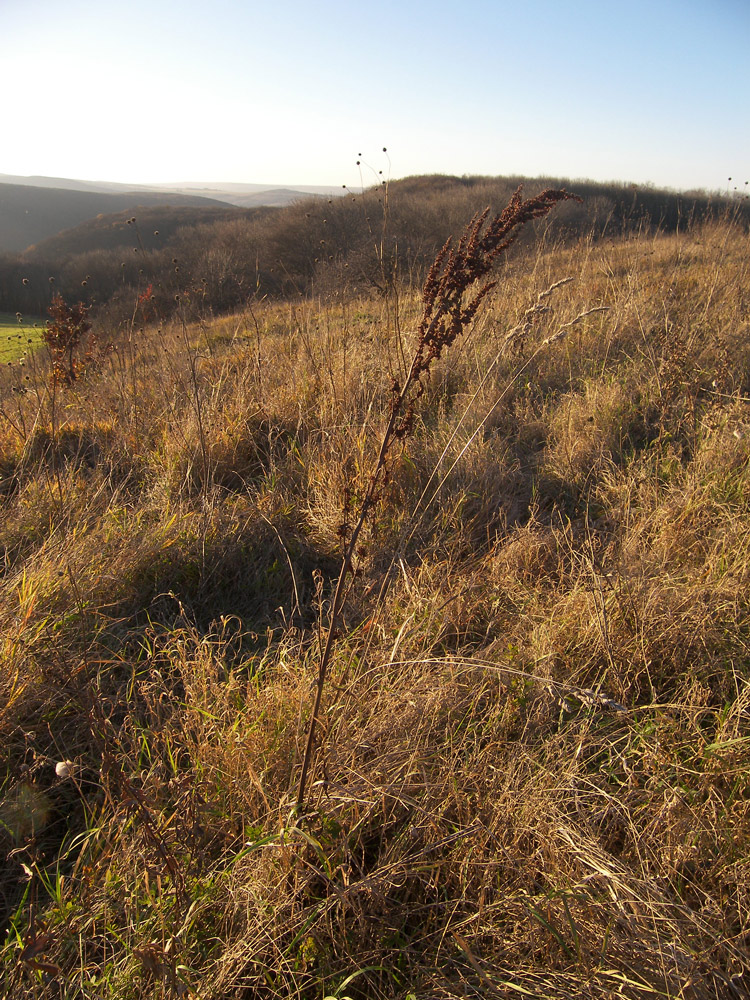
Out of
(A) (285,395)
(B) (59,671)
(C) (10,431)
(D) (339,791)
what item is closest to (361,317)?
(A) (285,395)

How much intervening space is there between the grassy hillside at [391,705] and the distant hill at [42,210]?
54.0m

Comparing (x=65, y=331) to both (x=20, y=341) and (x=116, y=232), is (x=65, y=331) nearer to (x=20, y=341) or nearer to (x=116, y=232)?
(x=20, y=341)

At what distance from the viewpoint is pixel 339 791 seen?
1.30m

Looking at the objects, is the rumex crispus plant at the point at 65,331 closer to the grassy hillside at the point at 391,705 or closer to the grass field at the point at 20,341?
the grass field at the point at 20,341

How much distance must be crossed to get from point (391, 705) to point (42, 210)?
240 ft

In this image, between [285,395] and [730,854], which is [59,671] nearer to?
[730,854]

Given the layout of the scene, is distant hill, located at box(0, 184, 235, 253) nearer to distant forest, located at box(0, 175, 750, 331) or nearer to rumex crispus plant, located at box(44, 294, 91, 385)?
distant forest, located at box(0, 175, 750, 331)

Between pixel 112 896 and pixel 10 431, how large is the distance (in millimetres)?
3370

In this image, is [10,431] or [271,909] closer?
[271,909]

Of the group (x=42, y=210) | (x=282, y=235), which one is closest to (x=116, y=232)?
(x=282, y=235)

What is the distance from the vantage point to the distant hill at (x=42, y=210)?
52.8 metres

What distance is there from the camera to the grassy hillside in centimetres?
110

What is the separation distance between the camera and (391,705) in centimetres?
151

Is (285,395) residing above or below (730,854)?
above
